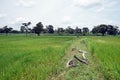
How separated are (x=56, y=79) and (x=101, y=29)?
88761 mm

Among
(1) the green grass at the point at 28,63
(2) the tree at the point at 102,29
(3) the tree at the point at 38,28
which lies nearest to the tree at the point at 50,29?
(3) the tree at the point at 38,28

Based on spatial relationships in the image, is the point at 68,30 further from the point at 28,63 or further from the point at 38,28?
the point at 28,63

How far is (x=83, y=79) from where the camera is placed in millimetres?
7238

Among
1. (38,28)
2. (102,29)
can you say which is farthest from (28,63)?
(102,29)

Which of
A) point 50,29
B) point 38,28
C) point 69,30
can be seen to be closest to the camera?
point 38,28

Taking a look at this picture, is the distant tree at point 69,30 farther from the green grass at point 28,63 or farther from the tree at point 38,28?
the green grass at point 28,63

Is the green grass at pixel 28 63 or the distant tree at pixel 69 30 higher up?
the green grass at pixel 28 63

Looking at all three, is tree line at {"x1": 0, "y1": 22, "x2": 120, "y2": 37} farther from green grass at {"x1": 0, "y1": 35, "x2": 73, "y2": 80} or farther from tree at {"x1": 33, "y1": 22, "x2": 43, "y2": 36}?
green grass at {"x1": 0, "y1": 35, "x2": 73, "y2": 80}

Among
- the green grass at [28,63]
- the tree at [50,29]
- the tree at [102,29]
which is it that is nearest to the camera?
the green grass at [28,63]

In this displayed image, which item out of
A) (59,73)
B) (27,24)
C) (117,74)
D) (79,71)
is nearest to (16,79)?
(59,73)

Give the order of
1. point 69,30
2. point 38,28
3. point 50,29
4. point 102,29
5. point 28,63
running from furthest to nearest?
point 50,29, point 69,30, point 102,29, point 38,28, point 28,63

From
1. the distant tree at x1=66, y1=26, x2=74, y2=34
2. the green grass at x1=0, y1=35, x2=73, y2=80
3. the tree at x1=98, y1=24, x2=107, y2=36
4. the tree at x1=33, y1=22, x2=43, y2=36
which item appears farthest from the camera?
the distant tree at x1=66, y1=26, x2=74, y2=34

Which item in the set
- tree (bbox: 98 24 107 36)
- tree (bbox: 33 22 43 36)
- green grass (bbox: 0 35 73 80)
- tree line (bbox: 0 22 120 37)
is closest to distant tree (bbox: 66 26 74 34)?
tree line (bbox: 0 22 120 37)

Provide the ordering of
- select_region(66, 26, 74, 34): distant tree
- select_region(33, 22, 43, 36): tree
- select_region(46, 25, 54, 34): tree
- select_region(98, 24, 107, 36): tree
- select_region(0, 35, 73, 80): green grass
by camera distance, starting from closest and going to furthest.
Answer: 1. select_region(0, 35, 73, 80): green grass
2. select_region(33, 22, 43, 36): tree
3. select_region(98, 24, 107, 36): tree
4. select_region(66, 26, 74, 34): distant tree
5. select_region(46, 25, 54, 34): tree
